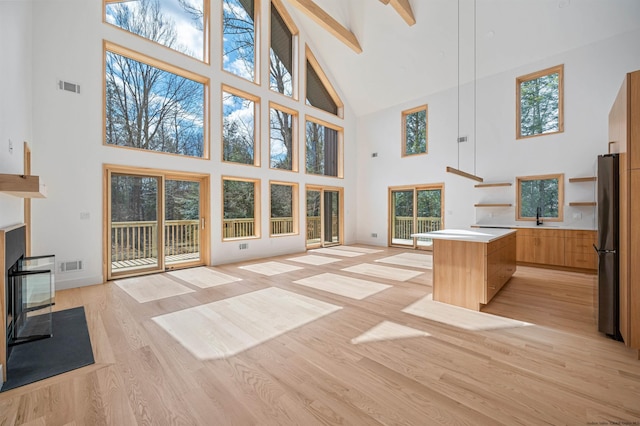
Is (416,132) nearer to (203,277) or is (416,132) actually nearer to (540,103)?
(540,103)

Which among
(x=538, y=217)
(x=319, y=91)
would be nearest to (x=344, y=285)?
(x=538, y=217)

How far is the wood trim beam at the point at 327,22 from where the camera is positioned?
5910 millimetres

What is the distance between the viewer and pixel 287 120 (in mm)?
7758

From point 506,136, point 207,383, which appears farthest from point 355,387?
point 506,136

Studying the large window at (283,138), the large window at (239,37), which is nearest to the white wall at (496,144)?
the large window at (283,138)

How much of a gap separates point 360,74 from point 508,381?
8222mm

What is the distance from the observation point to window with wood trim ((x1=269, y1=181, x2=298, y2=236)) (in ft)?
24.0

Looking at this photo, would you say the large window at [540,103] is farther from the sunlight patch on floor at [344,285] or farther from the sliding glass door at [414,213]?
the sunlight patch on floor at [344,285]

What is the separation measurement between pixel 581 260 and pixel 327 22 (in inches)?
286

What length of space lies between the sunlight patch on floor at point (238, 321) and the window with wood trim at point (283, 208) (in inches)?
139

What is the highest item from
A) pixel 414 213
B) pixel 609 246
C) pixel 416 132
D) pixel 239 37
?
pixel 239 37

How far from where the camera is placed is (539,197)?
6184 millimetres

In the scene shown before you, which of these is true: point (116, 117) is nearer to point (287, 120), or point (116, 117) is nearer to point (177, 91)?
point (177, 91)

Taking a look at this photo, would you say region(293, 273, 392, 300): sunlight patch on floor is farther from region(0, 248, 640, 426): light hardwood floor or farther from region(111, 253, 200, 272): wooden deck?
region(111, 253, 200, 272): wooden deck
